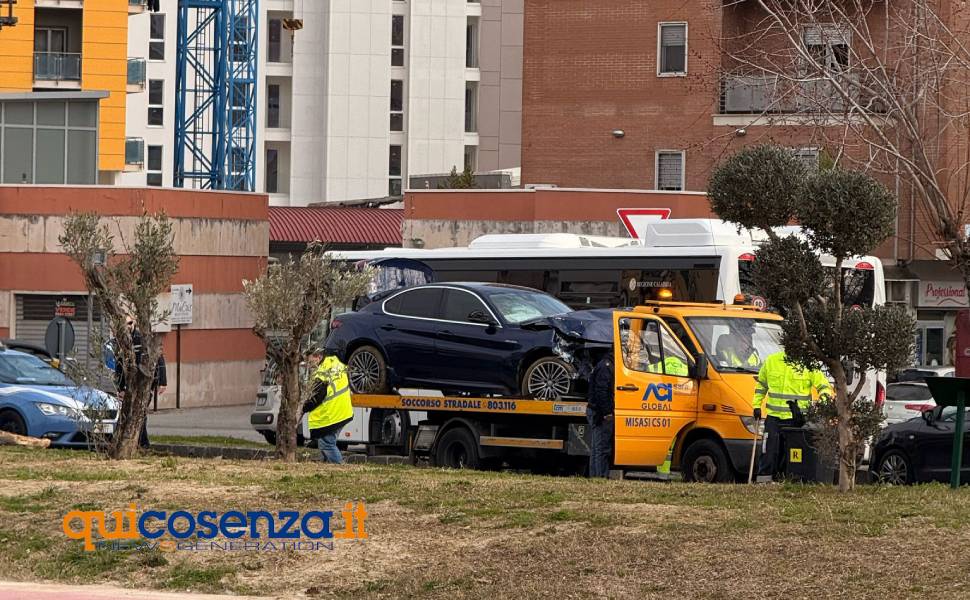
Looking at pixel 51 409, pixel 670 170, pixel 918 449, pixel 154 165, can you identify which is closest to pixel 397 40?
pixel 154 165

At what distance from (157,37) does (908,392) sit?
63.6 metres

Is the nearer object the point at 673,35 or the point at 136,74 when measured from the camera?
the point at 673,35

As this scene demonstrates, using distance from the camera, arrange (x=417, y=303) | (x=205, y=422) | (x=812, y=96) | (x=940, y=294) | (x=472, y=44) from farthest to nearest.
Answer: (x=472, y=44) < (x=940, y=294) < (x=205, y=422) < (x=417, y=303) < (x=812, y=96)

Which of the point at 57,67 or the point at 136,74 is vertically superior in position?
the point at 136,74

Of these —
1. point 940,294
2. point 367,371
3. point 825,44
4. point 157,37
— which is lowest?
point 367,371

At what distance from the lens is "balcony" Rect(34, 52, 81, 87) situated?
5709cm

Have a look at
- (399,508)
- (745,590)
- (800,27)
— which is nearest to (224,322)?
(800,27)

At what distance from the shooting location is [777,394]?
16.6 m

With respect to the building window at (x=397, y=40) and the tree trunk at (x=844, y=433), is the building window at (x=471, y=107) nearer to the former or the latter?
the building window at (x=397, y=40)

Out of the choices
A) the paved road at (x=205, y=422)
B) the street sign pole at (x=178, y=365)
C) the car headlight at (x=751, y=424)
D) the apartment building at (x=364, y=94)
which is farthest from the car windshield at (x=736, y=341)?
the apartment building at (x=364, y=94)

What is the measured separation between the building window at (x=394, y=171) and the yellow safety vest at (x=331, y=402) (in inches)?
2478

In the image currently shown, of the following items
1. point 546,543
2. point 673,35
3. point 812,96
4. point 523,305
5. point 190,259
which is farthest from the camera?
point 673,35

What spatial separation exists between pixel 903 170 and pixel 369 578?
40.6 ft

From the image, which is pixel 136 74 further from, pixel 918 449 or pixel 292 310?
pixel 292 310
